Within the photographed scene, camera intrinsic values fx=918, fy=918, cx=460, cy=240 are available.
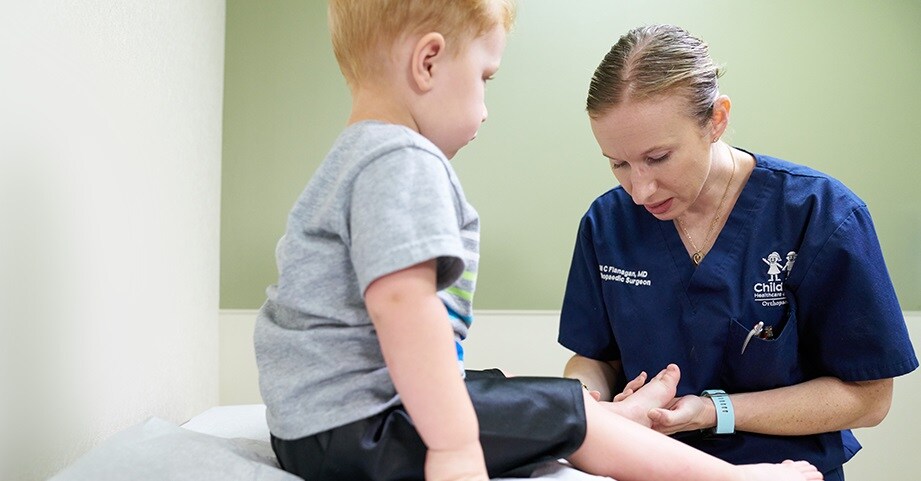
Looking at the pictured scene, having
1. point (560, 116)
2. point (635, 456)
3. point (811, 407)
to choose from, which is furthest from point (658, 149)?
point (560, 116)

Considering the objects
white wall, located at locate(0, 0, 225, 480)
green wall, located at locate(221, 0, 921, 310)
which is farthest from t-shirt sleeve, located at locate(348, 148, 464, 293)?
green wall, located at locate(221, 0, 921, 310)

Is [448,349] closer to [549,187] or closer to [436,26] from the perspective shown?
[436,26]

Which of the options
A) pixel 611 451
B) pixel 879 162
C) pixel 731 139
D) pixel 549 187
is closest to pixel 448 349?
pixel 611 451

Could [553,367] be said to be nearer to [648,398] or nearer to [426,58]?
[648,398]

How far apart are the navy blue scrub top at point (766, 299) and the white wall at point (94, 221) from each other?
876 mm

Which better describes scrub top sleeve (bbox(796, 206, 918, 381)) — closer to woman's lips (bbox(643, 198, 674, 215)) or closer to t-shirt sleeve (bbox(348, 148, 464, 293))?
woman's lips (bbox(643, 198, 674, 215))

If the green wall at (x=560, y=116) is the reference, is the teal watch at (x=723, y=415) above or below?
below

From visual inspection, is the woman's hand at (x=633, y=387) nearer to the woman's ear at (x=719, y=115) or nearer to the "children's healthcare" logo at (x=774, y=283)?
the "children's healthcare" logo at (x=774, y=283)

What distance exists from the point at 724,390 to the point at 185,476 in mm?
1008

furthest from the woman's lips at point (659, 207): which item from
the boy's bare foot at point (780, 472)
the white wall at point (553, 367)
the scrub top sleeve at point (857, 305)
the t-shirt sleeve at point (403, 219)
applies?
the white wall at point (553, 367)

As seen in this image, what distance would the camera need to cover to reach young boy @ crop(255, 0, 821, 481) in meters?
0.96

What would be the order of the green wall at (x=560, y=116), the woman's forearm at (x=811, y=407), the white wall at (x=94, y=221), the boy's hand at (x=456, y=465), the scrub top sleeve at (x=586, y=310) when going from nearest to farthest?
the boy's hand at (x=456, y=465)
the white wall at (x=94, y=221)
the woman's forearm at (x=811, y=407)
the scrub top sleeve at (x=586, y=310)
the green wall at (x=560, y=116)

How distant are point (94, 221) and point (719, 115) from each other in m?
1.08

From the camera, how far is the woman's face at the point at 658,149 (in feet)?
5.18
